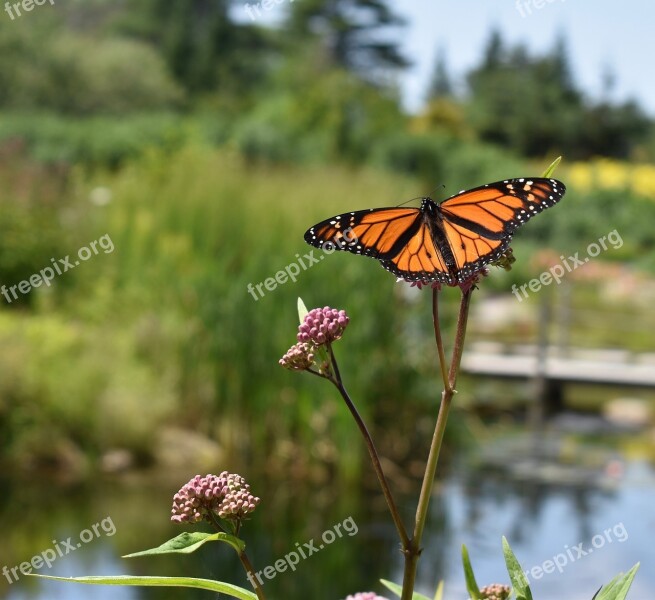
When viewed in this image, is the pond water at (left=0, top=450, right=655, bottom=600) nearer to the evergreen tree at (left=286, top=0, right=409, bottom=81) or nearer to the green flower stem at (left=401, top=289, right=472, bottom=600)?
the green flower stem at (left=401, top=289, right=472, bottom=600)

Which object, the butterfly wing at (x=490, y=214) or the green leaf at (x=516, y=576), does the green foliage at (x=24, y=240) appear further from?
the green leaf at (x=516, y=576)

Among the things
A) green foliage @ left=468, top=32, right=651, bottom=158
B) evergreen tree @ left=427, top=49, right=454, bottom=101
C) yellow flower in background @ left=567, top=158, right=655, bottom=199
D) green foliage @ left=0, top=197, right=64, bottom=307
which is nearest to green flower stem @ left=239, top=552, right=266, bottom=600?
green foliage @ left=0, top=197, right=64, bottom=307

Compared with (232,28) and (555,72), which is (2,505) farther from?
(232,28)

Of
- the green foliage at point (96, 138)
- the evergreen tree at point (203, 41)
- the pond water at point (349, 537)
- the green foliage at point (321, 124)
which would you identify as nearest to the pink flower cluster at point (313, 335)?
the pond water at point (349, 537)

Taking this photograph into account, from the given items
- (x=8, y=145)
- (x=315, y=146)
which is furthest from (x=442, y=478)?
(x=315, y=146)

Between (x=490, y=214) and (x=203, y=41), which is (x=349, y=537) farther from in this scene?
(x=203, y=41)

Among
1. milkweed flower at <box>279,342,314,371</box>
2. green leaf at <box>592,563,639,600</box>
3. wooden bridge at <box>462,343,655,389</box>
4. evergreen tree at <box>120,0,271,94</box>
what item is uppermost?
evergreen tree at <box>120,0,271,94</box>

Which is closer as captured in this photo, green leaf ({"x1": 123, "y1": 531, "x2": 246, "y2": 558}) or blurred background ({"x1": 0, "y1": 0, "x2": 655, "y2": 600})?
green leaf ({"x1": 123, "y1": 531, "x2": 246, "y2": 558})
